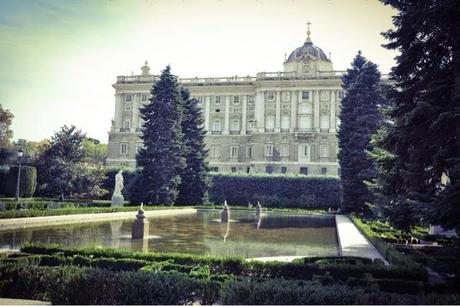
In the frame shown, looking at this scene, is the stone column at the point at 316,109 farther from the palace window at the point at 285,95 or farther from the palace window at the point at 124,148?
the palace window at the point at 124,148

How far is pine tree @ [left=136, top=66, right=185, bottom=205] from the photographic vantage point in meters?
33.6

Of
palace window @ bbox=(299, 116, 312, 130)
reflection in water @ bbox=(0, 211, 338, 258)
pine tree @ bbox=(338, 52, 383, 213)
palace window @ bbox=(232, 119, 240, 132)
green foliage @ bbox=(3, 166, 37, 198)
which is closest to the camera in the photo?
reflection in water @ bbox=(0, 211, 338, 258)

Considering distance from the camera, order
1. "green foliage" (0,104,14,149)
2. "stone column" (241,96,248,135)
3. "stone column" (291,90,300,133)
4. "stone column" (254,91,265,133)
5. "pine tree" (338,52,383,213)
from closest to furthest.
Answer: "green foliage" (0,104,14,149) < "pine tree" (338,52,383,213) < "stone column" (291,90,300,133) < "stone column" (254,91,265,133) < "stone column" (241,96,248,135)

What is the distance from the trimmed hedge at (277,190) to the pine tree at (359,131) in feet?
34.1

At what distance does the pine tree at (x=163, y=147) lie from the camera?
110 ft

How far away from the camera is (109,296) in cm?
612

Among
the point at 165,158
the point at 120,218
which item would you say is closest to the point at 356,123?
the point at 165,158

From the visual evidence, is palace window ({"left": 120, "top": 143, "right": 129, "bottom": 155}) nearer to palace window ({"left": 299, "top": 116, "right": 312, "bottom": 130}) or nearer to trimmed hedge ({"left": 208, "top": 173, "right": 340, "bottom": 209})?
trimmed hedge ({"left": 208, "top": 173, "right": 340, "bottom": 209})

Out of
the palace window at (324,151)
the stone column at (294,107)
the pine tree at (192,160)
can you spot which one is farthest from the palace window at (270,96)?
the pine tree at (192,160)

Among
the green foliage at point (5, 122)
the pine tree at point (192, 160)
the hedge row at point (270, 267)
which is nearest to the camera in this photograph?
the hedge row at point (270, 267)

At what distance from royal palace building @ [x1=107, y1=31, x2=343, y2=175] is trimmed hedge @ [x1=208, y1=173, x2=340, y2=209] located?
44.4 feet

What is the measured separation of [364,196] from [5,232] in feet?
70.7

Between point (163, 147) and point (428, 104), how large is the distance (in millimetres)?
26946

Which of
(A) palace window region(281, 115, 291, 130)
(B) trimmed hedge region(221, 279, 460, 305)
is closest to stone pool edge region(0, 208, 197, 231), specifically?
(B) trimmed hedge region(221, 279, 460, 305)
